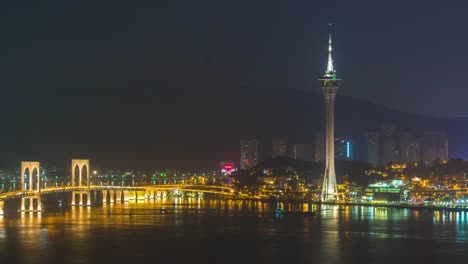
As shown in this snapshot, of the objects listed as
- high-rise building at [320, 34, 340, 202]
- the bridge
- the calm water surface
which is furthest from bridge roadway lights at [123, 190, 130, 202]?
the calm water surface

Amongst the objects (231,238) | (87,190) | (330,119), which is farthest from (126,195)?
(231,238)

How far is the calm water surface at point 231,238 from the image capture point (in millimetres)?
27766

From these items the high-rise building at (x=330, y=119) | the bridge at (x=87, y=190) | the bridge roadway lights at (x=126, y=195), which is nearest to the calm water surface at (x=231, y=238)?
the bridge at (x=87, y=190)

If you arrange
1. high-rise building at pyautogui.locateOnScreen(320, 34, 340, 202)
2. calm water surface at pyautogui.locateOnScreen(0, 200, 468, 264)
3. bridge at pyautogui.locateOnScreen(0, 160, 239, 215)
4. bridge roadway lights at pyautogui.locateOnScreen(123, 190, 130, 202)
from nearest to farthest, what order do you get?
calm water surface at pyautogui.locateOnScreen(0, 200, 468, 264), bridge at pyautogui.locateOnScreen(0, 160, 239, 215), high-rise building at pyautogui.locateOnScreen(320, 34, 340, 202), bridge roadway lights at pyautogui.locateOnScreen(123, 190, 130, 202)

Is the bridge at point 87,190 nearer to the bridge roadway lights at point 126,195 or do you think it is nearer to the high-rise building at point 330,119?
the bridge roadway lights at point 126,195

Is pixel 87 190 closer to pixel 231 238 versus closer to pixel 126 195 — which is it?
pixel 126 195

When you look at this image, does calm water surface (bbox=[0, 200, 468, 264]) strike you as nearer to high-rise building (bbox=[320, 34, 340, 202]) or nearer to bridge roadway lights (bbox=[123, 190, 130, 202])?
high-rise building (bbox=[320, 34, 340, 202])

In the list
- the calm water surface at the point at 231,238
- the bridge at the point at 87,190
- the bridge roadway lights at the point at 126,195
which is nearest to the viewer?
the calm water surface at the point at 231,238

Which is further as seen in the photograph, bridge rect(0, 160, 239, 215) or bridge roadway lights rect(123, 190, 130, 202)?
bridge roadway lights rect(123, 190, 130, 202)

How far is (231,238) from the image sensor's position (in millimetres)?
33906

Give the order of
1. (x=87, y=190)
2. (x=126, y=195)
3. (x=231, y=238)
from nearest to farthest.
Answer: (x=231, y=238), (x=87, y=190), (x=126, y=195)

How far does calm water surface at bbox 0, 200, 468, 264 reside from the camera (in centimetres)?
2777

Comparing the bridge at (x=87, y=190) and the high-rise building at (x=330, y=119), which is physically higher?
the high-rise building at (x=330, y=119)

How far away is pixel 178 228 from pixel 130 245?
7884 mm
